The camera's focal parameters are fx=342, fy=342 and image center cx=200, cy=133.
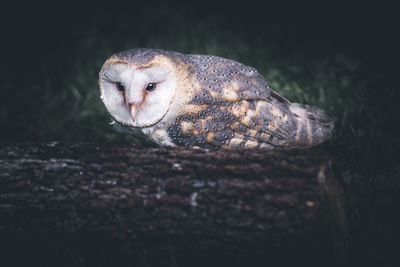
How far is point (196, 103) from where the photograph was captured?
6.40 ft

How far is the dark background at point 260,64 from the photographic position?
83.9 inches

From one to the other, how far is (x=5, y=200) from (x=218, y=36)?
10.6 feet

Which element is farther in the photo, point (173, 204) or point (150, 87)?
point (150, 87)

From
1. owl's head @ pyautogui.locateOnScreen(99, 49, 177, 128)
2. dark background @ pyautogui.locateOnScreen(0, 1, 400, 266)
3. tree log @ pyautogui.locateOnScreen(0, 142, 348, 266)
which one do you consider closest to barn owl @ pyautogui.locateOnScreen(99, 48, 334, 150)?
owl's head @ pyautogui.locateOnScreen(99, 49, 177, 128)

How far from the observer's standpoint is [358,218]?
182 cm

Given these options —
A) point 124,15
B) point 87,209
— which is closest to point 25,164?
point 87,209

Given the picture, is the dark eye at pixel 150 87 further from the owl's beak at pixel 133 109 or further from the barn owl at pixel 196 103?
the owl's beak at pixel 133 109

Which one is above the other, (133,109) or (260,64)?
(260,64)

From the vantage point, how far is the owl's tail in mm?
2129

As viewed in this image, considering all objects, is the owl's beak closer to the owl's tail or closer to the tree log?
→ the tree log

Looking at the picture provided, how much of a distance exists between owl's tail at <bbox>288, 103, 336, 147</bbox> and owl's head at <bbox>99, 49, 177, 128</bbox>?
84 cm

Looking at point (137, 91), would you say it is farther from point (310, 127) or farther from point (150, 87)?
point (310, 127)

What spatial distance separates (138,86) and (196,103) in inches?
14.1

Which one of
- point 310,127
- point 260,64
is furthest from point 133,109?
point 260,64
